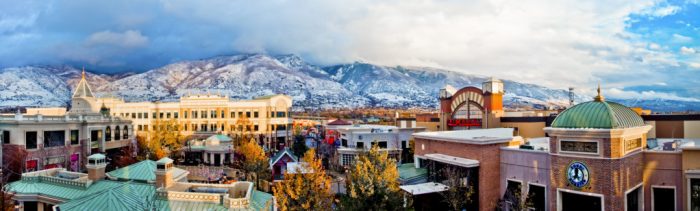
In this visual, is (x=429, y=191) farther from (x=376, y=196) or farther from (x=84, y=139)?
(x=84, y=139)

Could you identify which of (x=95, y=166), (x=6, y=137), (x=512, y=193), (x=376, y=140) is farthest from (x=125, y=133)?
(x=512, y=193)

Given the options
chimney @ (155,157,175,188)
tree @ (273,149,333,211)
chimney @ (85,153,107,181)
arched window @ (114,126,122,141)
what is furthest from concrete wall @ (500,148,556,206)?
arched window @ (114,126,122,141)

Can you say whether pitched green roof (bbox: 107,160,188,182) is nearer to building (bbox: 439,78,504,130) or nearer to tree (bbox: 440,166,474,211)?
tree (bbox: 440,166,474,211)

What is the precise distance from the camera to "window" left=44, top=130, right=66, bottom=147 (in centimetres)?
3938

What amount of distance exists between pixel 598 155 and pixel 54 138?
45.3 metres

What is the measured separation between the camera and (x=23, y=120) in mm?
37344

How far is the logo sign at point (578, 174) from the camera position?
60.6 feet

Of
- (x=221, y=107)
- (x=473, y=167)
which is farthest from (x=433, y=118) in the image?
(x=221, y=107)

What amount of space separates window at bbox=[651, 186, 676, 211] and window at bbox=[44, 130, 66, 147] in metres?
47.0

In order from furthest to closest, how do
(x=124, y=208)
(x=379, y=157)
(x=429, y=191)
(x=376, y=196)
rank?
(x=429, y=191) → (x=379, y=157) → (x=376, y=196) → (x=124, y=208)

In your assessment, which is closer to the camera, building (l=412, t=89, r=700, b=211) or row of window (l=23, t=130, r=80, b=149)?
building (l=412, t=89, r=700, b=211)

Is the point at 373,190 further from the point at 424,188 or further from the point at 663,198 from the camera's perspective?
the point at 663,198

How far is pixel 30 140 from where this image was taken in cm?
3775

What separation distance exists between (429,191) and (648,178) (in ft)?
34.9
